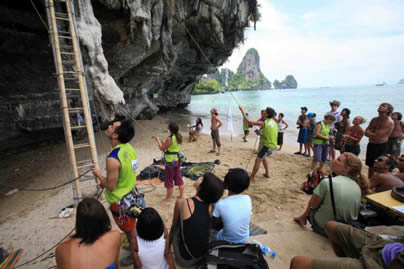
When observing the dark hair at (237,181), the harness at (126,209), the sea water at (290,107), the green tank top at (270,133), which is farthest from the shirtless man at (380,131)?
the harness at (126,209)

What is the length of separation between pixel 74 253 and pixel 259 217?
3.39m

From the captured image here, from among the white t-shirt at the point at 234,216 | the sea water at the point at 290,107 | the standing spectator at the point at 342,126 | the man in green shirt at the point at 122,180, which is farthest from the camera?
the sea water at the point at 290,107

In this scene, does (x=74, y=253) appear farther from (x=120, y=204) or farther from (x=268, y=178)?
(x=268, y=178)

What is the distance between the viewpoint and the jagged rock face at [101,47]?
212 inches

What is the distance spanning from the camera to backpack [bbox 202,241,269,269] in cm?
182

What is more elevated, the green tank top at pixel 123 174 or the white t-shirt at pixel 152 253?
the green tank top at pixel 123 174

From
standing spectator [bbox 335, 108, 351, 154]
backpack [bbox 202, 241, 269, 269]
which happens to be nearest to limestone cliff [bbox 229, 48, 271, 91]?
standing spectator [bbox 335, 108, 351, 154]

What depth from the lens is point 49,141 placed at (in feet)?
34.7

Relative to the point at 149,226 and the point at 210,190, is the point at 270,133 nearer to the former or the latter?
the point at 210,190

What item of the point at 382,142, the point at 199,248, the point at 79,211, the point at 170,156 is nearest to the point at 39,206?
the point at 170,156

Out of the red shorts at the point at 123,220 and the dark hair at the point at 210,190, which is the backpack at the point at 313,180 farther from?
the red shorts at the point at 123,220

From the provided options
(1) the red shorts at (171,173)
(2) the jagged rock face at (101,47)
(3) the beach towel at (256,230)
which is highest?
(2) the jagged rock face at (101,47)

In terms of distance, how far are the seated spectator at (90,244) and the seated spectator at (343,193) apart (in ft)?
8.92

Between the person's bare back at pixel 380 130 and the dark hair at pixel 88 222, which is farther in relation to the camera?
the person's bare back at pixel 380 130
